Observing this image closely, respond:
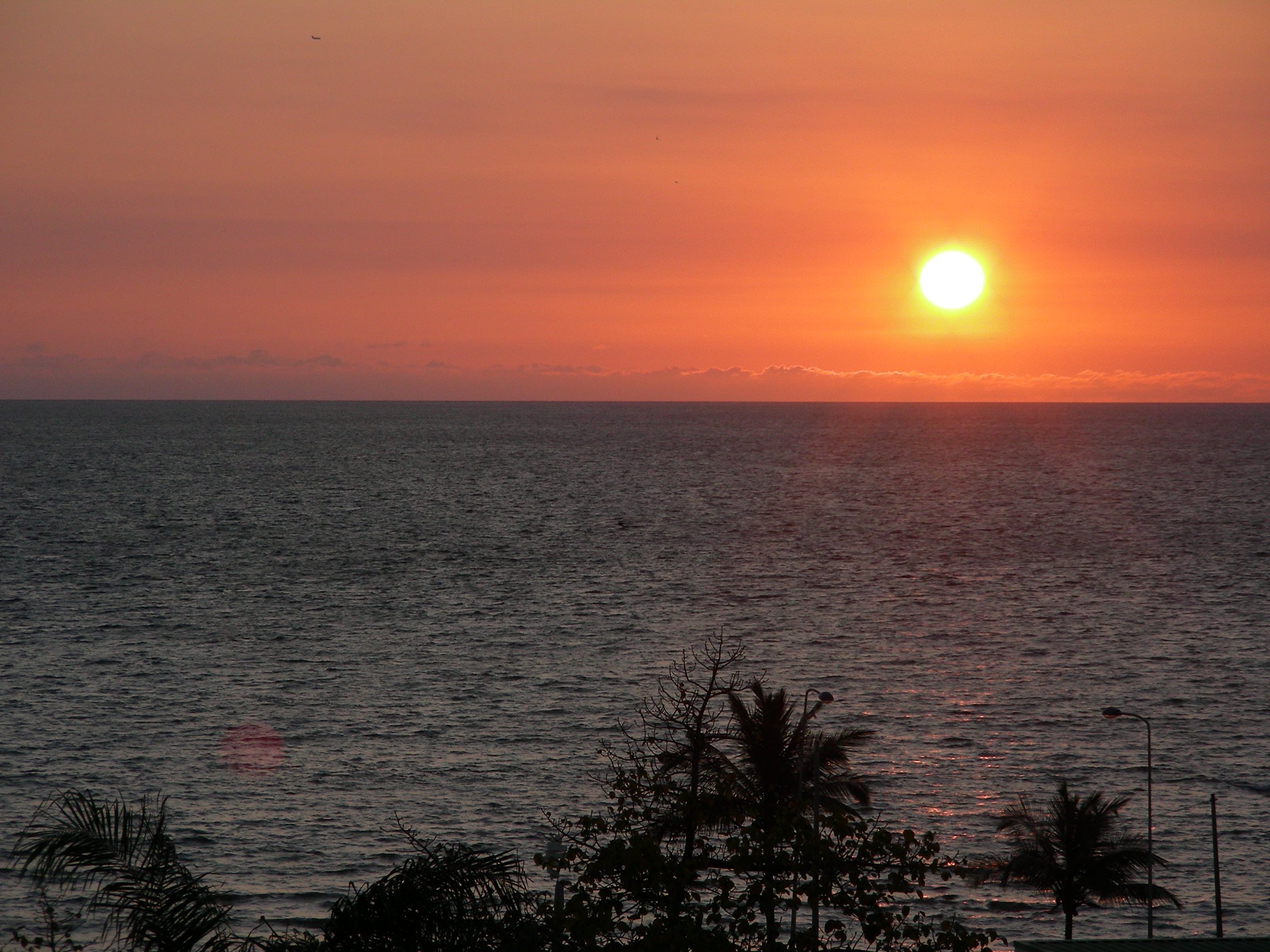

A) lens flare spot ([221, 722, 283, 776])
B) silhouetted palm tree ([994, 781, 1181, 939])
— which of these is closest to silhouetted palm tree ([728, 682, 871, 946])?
silhouetted palm tree ([994, 781, 1181, 939])

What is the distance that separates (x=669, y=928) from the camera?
21.6 metres

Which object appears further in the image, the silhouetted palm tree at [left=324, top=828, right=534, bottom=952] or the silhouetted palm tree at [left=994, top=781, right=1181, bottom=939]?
the silhouetted palm tree at [left=994, top=781, right=1181, bottom=939]

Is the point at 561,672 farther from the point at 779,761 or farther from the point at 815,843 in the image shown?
the point at 815,843

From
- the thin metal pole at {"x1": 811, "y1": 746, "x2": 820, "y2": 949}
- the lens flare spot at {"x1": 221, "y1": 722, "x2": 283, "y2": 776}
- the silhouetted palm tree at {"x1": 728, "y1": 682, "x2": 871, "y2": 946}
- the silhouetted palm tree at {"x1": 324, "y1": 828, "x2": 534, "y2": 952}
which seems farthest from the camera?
the lens flare spot at {"x1": 221, "y1": 722, "x2": 283, "y2": 776}

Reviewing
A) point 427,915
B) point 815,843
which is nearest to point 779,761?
point 815,843

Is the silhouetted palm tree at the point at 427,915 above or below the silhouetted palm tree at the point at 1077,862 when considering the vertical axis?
above

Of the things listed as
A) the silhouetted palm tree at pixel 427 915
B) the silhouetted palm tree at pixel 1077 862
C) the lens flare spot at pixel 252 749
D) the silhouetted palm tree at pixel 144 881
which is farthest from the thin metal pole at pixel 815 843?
the lens flare spot at pixel 252 749

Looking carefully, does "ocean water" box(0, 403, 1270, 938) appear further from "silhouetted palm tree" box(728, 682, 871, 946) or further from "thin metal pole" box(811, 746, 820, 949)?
"thin metal pole" box(811, 746, 820, 949)

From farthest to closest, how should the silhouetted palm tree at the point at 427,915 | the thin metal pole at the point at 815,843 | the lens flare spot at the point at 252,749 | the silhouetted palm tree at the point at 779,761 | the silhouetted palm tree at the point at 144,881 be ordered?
1. the lens flare spot at the point at 252,749
2. the silhouetted palm tree at the point at 779,761
3. the thin metal pole at the point at 815,843
4. the silhouetted palm tree at the point at 427,915
5. the silhouetted palm tree at the point at 144,881

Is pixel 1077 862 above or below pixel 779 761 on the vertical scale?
below

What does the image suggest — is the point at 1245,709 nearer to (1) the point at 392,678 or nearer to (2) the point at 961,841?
(2) the point at 961,841

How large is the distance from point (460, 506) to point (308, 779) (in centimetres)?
13395


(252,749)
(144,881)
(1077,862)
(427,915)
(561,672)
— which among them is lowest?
(252,749)

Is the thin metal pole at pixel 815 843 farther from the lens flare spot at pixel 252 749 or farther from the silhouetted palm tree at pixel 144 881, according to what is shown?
the lens flare spot at pixel 252 749
